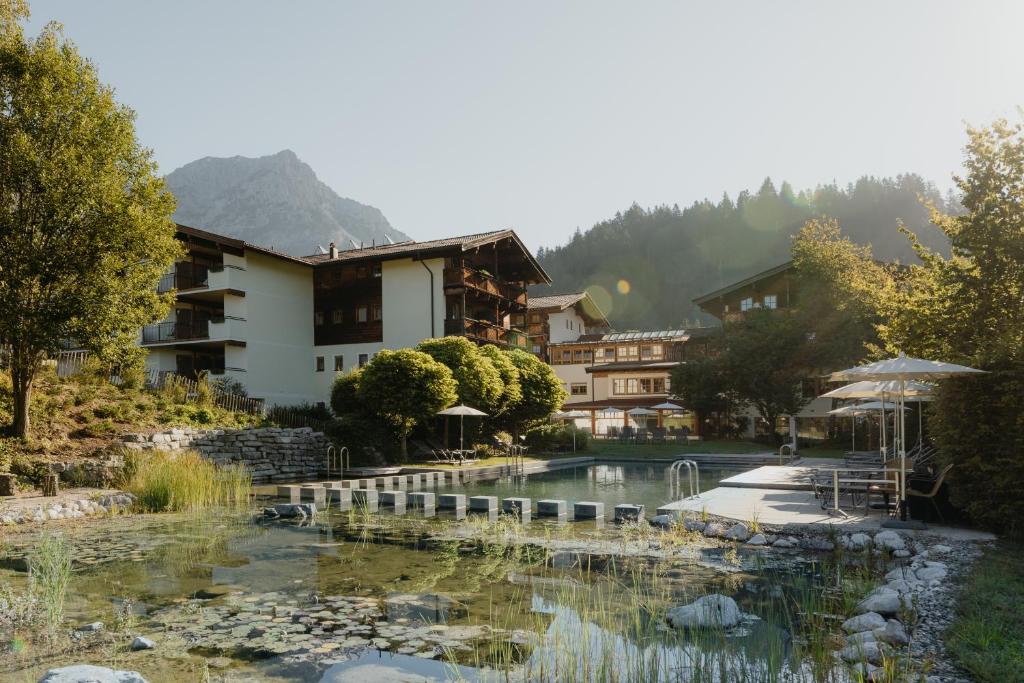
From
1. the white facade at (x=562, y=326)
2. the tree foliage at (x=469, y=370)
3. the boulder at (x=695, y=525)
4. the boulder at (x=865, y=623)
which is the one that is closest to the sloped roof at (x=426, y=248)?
the tree foliage at (x=469, y=370)

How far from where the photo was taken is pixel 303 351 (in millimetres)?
34062

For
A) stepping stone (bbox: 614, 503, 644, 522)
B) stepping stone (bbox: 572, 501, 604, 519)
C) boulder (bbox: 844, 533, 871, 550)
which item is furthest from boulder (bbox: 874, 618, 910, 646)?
stepping stone (bbox: 572, 501, 604, 519)

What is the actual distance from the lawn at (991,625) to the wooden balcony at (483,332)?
25581mm

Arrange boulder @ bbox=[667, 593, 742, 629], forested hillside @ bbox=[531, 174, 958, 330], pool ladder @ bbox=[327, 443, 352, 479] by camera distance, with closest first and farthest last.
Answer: boulder @ bbox=[667, 593, 742, 629], pool ladder @ bbox=[327, 443, 352, 479], forested hillside @ bbox=[531, 174, 958, 330]

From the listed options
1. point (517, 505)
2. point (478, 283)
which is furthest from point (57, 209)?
point (478, 283)

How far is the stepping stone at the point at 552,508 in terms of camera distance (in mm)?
12938

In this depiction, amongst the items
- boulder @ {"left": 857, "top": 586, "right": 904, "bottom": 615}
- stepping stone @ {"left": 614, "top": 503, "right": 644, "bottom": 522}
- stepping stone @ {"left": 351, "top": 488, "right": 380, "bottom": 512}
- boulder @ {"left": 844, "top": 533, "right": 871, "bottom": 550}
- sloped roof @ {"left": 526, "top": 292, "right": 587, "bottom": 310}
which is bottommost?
stepping stone @ {"left": 351, "top": 488, "right": 380, "bottom": 512}

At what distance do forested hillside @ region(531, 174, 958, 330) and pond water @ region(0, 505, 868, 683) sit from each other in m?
62.1

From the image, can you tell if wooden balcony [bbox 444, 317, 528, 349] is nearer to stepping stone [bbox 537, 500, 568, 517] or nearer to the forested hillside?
stepping stone [bbox 537, 500, 568, 517]

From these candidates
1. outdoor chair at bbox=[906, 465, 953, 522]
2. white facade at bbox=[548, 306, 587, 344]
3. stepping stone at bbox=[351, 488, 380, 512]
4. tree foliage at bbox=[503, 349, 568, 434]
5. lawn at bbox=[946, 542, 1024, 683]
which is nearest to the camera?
lawn at bbox=[946, 542, 1024, 683]

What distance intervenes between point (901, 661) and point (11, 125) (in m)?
18.2

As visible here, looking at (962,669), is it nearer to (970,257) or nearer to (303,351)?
(970,257)

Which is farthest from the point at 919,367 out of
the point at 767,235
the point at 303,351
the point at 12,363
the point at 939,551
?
the point at 767,235

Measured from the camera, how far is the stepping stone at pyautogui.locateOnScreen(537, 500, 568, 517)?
12.9 meters
